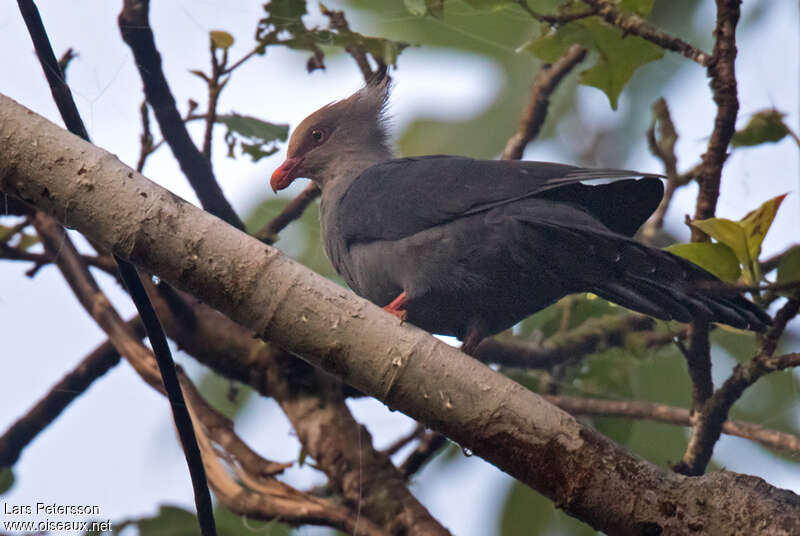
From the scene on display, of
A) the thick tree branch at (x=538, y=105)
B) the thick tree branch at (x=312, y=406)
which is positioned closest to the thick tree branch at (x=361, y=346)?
the thick tree branch at (x=312, y=406)

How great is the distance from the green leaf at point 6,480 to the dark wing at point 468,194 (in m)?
1.67

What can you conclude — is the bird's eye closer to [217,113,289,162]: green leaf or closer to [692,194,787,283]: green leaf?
[217,113,289,162]: green leaf

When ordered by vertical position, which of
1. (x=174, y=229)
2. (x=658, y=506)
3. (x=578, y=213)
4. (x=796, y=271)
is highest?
(x=578, y=213)

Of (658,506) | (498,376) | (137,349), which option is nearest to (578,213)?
(498,376)

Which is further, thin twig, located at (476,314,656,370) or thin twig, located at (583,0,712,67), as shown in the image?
thin twig, located at (476,314,656,370)

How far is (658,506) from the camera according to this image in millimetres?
2225

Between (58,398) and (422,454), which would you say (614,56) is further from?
(58,398)

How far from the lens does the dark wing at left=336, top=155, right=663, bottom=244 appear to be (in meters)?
3.07

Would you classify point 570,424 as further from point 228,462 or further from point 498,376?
point 228,462

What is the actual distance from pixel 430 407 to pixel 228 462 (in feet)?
5.01

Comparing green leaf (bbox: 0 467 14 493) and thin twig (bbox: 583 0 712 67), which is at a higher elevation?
thin twig (bbox: 583 0 712 67)

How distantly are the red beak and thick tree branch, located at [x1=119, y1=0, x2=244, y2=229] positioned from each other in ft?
2.62

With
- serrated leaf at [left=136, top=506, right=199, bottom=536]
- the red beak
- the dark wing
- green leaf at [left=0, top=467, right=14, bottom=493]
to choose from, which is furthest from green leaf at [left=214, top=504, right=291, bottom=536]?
the red beak

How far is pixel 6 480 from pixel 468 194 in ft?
7.13
